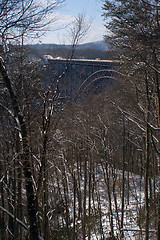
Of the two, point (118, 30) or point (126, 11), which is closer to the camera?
point (126, 11)

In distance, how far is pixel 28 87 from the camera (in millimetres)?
5367

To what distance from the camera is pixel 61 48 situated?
208 inches

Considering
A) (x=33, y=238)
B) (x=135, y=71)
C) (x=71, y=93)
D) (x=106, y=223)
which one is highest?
(x=135, y=71)

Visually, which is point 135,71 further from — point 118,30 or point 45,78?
point 45,78

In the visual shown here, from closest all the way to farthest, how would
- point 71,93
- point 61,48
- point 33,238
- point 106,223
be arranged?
point 33,238
point 61,48
point 71,93
point 106,223

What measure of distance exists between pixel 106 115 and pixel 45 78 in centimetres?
544

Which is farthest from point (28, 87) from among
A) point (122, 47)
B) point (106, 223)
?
point (106, 223)

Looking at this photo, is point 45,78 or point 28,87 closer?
point 28,87

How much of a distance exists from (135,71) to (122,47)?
0.68 m

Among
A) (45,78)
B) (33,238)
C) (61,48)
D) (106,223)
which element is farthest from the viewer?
(106,223)

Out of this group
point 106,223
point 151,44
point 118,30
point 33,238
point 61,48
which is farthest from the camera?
point 106,223

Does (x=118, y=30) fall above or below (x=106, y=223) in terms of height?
above

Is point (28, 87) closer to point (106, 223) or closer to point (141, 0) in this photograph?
point (141, 0)

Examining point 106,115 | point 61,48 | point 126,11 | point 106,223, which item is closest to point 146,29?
point 126,11
